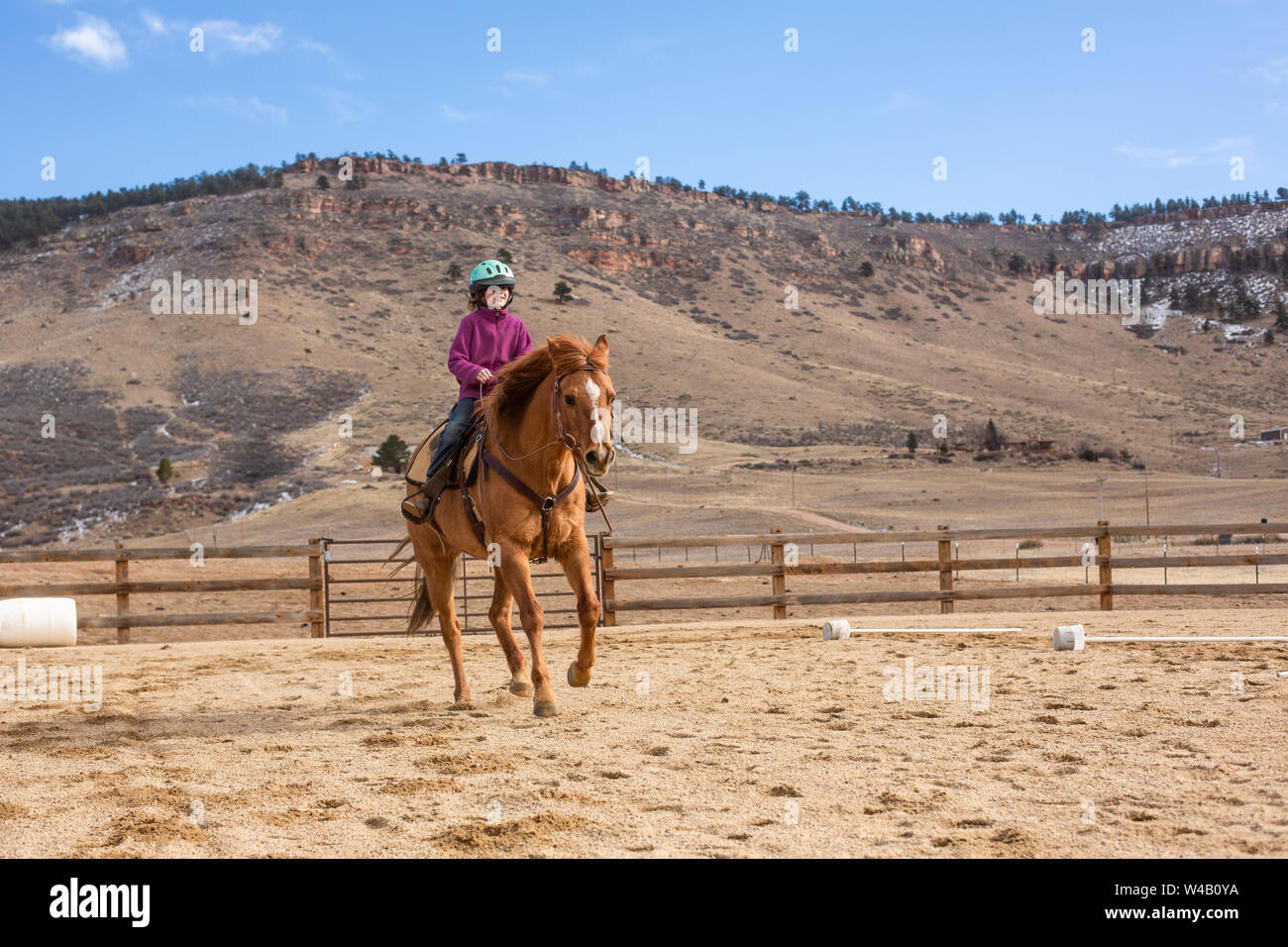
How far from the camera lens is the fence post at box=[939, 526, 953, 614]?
13117 mm

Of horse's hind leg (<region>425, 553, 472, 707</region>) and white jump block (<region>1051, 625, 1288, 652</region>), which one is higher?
horse's hind leg (<region>425, 553, 472, 707</region>)

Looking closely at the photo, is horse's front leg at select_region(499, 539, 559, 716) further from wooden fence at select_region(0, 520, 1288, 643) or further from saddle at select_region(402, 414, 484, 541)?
wooden fence at select_region(0, 520, 1288, 643)

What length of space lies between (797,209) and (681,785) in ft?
423

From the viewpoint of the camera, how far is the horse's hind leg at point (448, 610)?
305 inches

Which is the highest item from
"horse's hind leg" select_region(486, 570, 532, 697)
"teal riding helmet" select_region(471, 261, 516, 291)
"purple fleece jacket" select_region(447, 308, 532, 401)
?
"teal riding helmet" select_region(471, 261, 516, 291)

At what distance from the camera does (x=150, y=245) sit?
8388cm

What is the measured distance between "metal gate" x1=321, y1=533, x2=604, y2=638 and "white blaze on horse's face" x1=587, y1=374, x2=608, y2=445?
20.3 feet

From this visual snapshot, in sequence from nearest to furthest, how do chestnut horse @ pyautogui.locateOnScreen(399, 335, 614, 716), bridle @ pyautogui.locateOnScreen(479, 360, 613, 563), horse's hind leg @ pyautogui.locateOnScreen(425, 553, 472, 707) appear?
chestnut horse @ pyautogui.locateOnScreen(399, 335, 614, 716) < bridle @ pyautogui.locateOnScreen(479, 360, 613, 563) < horse's hind leg @ pyautogui.locateOnScreen(425, 553, 472, 707)

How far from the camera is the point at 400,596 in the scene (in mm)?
21047

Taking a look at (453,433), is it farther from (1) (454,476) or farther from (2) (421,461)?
(2) (421,461)

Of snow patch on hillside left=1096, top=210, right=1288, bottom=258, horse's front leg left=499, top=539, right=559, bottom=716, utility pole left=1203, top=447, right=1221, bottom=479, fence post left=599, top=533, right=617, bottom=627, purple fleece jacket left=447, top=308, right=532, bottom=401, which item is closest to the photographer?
horse's front leg left=499, top=539, right=559, bottom=716

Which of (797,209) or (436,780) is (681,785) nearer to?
(436,780)

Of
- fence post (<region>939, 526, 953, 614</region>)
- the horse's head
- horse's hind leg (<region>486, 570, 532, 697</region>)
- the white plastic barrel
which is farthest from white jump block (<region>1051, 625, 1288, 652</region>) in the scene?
the white plastic barrel
